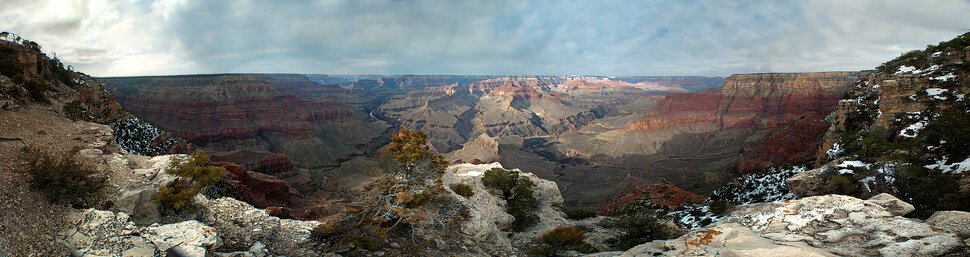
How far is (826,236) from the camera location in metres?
14.8

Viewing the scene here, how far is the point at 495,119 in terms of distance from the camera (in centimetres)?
17862

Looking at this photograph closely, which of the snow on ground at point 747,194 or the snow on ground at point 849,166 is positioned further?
the snow on ground at point 747,194

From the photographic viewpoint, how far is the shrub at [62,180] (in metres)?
10.2

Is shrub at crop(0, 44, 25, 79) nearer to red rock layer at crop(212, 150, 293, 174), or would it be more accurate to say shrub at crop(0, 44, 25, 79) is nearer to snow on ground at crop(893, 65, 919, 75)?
red rock layer at crop(212, 150, 293, 174)

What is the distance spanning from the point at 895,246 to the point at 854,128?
32486 millimetres

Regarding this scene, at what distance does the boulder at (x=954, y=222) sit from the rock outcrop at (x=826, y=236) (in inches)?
4.2

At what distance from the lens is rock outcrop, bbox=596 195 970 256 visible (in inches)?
476

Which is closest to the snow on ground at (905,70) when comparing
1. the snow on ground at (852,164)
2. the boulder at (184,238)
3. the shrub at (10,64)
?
the snow on ground at (852,164)

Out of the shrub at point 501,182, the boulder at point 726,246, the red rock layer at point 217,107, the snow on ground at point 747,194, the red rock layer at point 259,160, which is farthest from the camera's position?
the red rock layer at point 217,107

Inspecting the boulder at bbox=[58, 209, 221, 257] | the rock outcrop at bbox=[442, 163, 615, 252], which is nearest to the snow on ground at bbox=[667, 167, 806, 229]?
the rock outcrop at bbox=[442, 163, 615, 252]

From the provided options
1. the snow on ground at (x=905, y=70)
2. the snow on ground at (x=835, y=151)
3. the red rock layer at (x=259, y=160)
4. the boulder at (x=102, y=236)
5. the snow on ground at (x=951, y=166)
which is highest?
the snow on ground at (x=905, y=70)

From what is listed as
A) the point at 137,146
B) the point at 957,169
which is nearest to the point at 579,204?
the point at 957,169

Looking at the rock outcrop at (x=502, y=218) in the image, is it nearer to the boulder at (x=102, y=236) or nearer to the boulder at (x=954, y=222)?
the boulder at (x=102, y=236)

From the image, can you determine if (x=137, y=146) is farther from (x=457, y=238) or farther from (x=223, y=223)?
(x=457, y=238)
